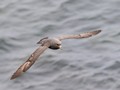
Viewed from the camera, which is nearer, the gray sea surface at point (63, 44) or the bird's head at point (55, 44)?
the bird's head at point (55, 44)

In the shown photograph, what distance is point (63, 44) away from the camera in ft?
52.1

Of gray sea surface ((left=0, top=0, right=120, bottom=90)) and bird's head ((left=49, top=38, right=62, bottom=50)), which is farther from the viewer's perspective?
gray sea surface ((left=0, top=0, right=120, bottom=90))

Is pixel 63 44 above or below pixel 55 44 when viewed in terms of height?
above

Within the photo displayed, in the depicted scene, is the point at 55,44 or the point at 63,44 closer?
the point at 55,44

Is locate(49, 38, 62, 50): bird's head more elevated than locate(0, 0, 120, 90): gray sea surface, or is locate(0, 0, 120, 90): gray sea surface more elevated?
locate(0, 0, 120, 90): gray sea surface

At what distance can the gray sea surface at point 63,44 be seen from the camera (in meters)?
14.1

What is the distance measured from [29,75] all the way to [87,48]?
210 centimetres

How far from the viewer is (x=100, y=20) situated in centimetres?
1683

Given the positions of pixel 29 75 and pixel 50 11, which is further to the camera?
pixel 50 11

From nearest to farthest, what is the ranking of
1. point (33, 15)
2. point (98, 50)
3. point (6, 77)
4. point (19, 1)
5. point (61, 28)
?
1. point (6, 77)
2. point (98, 50)
3. point (61, 28)
4. point (33, 15)
5. point (19, 1)

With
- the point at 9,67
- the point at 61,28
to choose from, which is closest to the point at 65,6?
the point at 61,28

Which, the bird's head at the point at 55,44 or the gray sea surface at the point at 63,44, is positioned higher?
the gray sea surface at the point at 63,44

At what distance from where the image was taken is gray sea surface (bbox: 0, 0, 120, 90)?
553 inches

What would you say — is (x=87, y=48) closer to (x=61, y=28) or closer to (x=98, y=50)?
(x=98, y=50)
